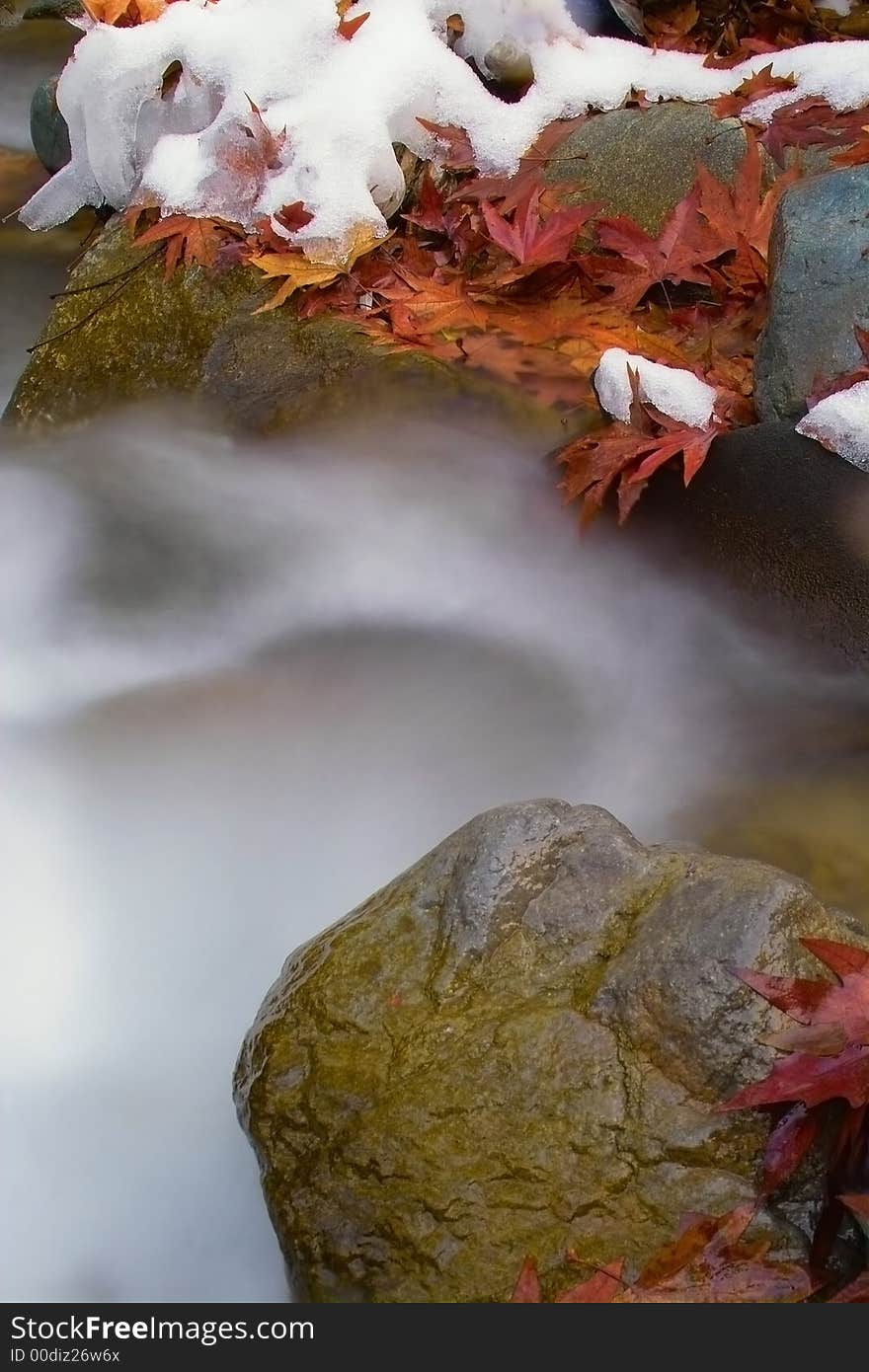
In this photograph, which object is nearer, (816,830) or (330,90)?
(816,830)

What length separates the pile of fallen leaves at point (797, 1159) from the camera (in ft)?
6.25

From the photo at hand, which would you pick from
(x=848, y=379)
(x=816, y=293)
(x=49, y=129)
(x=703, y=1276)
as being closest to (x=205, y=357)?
(x=816, y=293)

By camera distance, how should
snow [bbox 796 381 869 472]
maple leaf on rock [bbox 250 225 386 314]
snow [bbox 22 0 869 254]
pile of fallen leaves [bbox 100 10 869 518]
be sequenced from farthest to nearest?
1. snow [bbox 22 0 869 254]
2. maple leaf on rock [bbox 250 225 386 314]
3. pile of fallen leaves [bbox 100 10 869 518]
4. snow [bbox 796 381 869 472]

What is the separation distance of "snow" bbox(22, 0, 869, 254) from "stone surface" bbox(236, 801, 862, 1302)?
8.47ft

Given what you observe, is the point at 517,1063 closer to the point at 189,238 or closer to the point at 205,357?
the point at 205,357

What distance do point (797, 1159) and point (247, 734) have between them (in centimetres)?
179

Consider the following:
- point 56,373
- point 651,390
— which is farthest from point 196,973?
point 56,373

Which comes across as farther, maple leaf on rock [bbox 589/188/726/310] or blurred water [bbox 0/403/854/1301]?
maple leaf on rock [bbox 589/188/726/310]

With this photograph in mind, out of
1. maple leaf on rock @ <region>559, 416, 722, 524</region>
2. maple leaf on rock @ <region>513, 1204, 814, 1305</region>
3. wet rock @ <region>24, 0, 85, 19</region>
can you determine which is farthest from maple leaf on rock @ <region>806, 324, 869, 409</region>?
wet rock @ <region>24, 0, 85, 19</region>

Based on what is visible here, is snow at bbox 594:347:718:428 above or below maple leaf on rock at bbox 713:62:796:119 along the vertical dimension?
below

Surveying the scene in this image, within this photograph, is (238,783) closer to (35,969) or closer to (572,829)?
(35,969)

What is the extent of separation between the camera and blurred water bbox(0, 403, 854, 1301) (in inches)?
103

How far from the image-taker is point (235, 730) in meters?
3.27

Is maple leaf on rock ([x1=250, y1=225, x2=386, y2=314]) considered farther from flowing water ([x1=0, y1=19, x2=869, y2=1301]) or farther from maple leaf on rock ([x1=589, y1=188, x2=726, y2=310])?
maple leaf on rock ([x1=589, y1=188, x2=726, y2=310])
